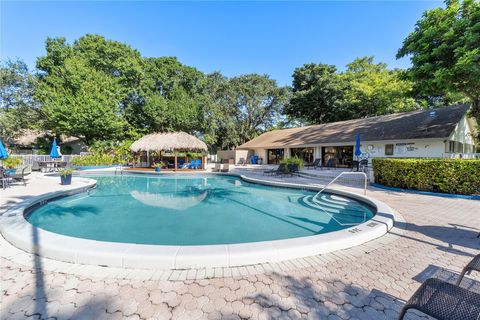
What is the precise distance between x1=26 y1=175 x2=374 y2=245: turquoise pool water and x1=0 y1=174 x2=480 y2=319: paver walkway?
87.2 inches

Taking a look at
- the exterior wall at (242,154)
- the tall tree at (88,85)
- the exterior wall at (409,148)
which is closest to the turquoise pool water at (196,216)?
the exterior wall at (409,148)

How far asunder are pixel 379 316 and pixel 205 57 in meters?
27.8

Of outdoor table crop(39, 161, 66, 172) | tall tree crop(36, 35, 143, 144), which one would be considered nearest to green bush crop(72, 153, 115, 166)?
outdoor table crop(39, 161, 66, 172)

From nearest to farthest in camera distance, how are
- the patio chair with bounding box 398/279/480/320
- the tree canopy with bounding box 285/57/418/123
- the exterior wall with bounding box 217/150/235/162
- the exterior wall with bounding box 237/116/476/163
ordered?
the patio chair with bounding box 398/279/480/320, the exterior wall with bounding box 237/116/476/163, the tree canopy with bounding box 285/57/418/123, the exterior wall with bounding box 217/150/235/162

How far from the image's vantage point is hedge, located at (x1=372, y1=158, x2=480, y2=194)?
7.58m

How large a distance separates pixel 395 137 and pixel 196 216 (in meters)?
16.0

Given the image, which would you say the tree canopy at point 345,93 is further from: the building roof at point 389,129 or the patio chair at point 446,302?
the patio chair at point 446,302

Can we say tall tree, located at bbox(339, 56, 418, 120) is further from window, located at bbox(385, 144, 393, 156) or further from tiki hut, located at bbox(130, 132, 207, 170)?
tiki hut, located at bbox(130, 132, 207, 170)

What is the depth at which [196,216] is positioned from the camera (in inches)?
277

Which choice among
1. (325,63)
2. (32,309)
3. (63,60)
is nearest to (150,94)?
(63,60)

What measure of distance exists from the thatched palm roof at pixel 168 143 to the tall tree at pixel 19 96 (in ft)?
48.1

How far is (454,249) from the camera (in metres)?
3.54

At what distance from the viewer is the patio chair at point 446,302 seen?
1479 mm

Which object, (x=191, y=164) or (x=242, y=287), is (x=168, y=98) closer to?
(x=191, y=164)
